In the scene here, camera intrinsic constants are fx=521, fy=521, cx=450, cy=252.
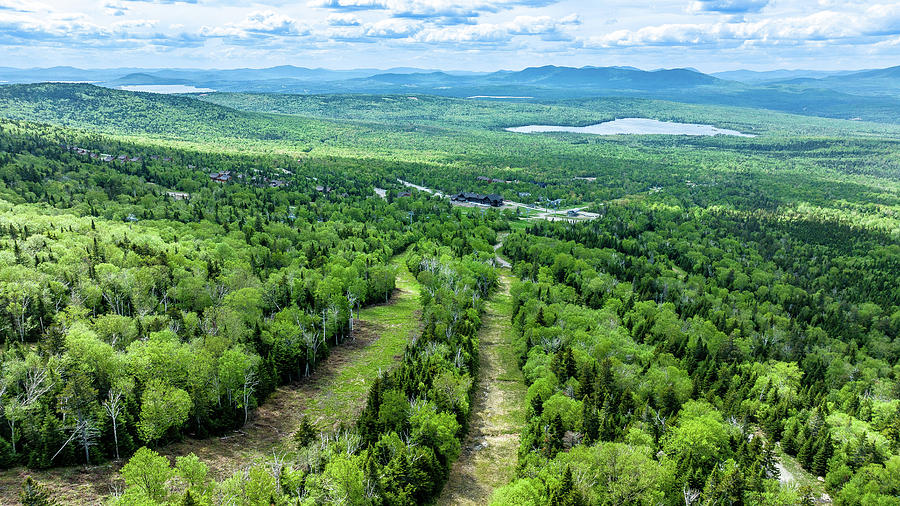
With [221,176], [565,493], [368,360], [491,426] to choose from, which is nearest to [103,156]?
[221,176]

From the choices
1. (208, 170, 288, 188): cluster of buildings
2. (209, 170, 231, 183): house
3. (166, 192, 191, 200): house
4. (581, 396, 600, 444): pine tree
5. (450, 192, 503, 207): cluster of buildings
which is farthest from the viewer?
(450, 192, 503, 207): cluster of buildings

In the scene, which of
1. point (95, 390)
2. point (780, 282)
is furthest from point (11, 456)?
point (780, 282)

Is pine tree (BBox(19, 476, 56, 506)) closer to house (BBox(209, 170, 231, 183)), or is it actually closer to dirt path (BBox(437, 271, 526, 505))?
dirt path (BBox(437, 271, 526, 505))

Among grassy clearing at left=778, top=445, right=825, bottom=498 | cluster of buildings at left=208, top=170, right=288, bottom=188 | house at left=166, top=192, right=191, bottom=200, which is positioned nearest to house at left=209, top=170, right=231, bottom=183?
cluster of buildings at left=208, top=170, right=288, bottom=188

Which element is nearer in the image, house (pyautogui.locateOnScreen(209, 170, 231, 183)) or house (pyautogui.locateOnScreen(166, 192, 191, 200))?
house (pyautogui.locateOnScreen(166, 192, 191, 200))

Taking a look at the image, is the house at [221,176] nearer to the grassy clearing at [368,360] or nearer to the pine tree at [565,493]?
the grassy clearing at [368,360]

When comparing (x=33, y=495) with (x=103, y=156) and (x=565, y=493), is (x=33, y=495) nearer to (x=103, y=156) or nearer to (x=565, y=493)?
(x=565, y=493)

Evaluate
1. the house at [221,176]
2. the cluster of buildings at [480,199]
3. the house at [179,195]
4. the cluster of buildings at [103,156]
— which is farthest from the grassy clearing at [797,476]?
the cluster of buildings at [103,156]

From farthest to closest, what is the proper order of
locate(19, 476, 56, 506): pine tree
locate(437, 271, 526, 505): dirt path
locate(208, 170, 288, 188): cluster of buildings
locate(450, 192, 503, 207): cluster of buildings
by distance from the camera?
1. locate(450, 192, 503, 207): cluster of buildings
2. locate(208, 170, 288, 188): cluster of buildings
3. locate(437, 271, 526, 505): dirt path
4. locate(19, 476, 56, 506): pine tree
